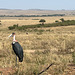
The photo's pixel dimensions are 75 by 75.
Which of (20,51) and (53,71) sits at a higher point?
(20,51)

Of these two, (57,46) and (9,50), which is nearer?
(9,50)

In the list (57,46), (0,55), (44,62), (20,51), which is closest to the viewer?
(20,51)

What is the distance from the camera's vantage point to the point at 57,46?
14977 millimetres

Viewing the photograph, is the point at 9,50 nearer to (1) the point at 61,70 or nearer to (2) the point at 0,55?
(2) the point at 0,55

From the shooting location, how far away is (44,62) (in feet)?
29.5

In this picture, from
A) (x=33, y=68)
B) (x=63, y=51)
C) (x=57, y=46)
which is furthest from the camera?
(x=57, y=46)

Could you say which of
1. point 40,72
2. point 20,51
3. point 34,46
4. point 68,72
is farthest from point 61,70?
point 34,46

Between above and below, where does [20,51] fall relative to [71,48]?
above

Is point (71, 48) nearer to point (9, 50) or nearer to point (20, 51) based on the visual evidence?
point (9, 50)

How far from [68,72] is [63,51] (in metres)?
6.08

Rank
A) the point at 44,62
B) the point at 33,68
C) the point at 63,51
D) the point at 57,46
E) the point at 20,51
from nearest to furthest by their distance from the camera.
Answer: the point at 33,68
the point at 20,51
the point at 44,62
the point at 63,51
the point at 57,46

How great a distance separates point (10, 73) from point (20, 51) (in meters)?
0.88

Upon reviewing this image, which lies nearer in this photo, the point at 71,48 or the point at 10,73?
the point at 10,73

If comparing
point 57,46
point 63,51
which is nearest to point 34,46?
point 57,46
